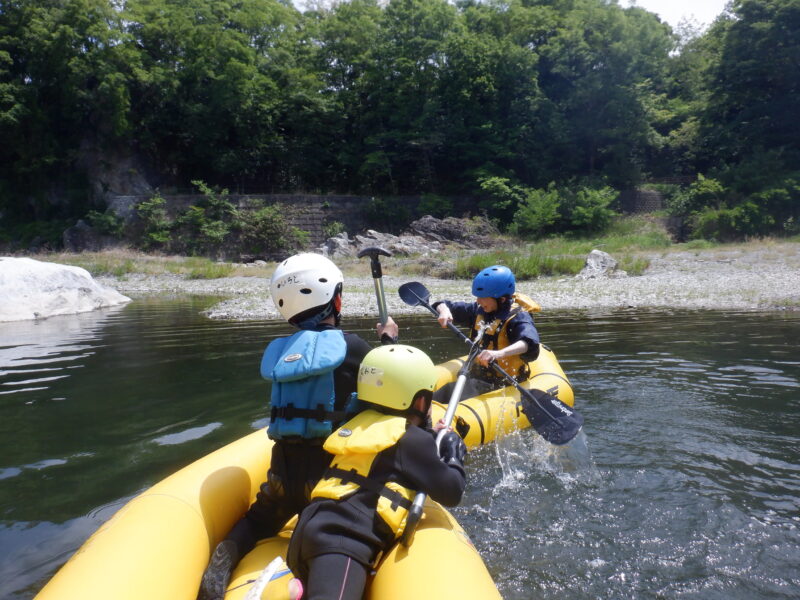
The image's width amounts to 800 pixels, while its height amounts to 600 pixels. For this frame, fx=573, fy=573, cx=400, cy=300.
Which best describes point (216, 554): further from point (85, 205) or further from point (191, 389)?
point (85, 205)

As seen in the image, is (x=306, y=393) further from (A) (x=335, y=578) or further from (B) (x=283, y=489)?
(A) (x=335, y=578)

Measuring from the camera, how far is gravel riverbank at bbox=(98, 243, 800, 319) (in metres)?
12.3

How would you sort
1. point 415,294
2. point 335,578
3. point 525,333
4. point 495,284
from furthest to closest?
point 415,294, point 495,284, point 525,333, point 335,578

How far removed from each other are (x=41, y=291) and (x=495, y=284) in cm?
1251

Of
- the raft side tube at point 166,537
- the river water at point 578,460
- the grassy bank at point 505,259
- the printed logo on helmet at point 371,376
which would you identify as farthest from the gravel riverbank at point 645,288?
the printed logo on helmet at point 371,376

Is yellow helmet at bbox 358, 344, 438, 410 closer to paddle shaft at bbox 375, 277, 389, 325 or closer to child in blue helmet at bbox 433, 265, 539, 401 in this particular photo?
paddle shaft at bbox 375, 277, 389, 325

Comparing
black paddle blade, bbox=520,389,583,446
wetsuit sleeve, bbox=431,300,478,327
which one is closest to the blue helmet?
wetsuit sleeve, bbox=431,300,478,327

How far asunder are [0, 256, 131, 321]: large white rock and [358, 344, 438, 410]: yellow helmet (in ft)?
41.7

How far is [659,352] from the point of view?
7453mm

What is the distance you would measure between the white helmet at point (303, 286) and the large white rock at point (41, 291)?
1213 cm

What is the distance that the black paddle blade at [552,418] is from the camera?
400cm

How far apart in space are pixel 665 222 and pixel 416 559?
30423 mm

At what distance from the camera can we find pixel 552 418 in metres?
4.11

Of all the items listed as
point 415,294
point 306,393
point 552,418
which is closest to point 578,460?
point 552,418
